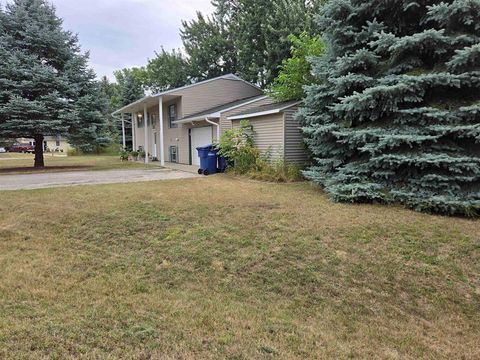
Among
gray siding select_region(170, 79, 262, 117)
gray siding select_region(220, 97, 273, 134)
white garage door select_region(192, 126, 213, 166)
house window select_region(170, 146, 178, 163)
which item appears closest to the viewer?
gray siding select_region(220, 97, 273, 134)

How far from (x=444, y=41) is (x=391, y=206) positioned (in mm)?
3003

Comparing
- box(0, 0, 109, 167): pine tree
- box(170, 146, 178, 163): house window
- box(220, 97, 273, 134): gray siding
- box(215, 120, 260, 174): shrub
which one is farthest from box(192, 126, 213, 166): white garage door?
box(0, 0, 109, 167): pine tree

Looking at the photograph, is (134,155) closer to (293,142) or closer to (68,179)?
(68,179)

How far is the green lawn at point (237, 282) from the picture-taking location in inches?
109

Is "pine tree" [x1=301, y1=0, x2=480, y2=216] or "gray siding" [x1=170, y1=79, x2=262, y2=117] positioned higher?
"gray siding" [x1=170, y1=79, x2=262, y2=117]

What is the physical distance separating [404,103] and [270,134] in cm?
534

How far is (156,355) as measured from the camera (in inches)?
99.7

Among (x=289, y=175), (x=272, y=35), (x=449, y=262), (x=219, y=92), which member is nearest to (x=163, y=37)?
(x=272, y=35)

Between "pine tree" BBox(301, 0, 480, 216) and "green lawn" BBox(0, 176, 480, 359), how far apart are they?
752 mm

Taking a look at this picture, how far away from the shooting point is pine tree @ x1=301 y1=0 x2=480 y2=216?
5.59 m

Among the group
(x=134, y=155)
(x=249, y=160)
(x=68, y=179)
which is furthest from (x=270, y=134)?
(x=134, y=155)

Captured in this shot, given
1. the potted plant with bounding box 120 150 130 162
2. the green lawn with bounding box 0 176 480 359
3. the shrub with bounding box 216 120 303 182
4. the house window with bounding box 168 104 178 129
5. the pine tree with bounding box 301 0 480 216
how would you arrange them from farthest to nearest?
the potted plant with bounding box 120 150 130 162 → the house window with bounding box 168 104 178 129 → the shrub with bounding box 216 120 303 182 → the pine tree with bounding box 301 0 480 216 → the green lawn with bounding box 0 176 480 359

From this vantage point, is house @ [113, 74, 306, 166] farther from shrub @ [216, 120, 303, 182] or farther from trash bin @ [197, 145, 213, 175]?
trash bin @ [197, 145, 213, 175]

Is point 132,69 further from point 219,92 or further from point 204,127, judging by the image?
point 204,127
